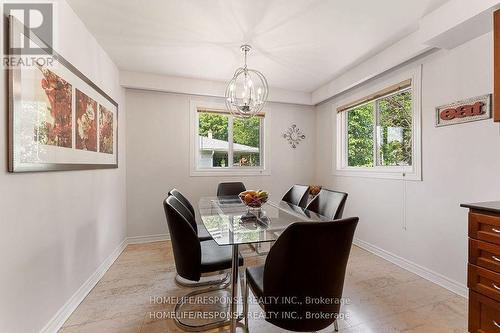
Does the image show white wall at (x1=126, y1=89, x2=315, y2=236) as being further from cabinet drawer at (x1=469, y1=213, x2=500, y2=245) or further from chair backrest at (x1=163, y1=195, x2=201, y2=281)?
cabinet drawer at (x1=469, y1=213, x2=500, y2=245)

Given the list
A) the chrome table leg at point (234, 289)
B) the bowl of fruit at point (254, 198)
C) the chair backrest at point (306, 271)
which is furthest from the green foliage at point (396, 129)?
the chrome table leg at point (234, 289)

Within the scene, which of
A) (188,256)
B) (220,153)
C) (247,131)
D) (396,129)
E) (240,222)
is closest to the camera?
(188,256)

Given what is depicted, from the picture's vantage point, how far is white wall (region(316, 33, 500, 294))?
1.92m

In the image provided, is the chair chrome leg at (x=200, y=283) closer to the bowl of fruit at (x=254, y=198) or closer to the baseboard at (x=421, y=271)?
the bowl of fruit at (x=254, y=198)

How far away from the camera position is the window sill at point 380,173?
2531mm

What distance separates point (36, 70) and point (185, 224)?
1336mm

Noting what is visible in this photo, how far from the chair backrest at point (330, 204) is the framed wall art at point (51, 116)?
6.99 feet

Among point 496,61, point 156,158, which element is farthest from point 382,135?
point 156,158

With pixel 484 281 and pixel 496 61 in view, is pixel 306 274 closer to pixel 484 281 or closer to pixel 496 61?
pixel 484 281

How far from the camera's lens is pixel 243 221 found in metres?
1.88

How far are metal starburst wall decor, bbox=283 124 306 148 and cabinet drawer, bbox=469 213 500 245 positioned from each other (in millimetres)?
2861

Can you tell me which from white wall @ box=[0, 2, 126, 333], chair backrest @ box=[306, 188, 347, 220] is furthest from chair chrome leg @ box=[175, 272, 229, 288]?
chair backrest @ box=[306, 188, 347, 220]

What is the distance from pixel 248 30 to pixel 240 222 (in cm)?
178

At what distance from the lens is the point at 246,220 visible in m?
1.91
